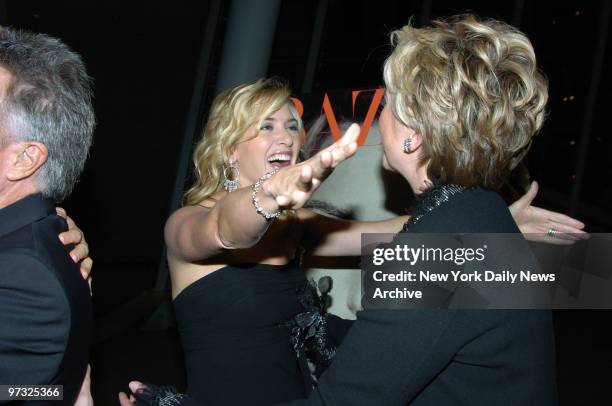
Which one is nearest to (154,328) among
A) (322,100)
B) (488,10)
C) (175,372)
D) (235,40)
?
(175,372)

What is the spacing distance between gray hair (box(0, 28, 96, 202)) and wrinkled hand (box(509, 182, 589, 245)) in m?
1.39

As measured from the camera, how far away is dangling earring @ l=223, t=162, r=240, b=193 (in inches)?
77.8

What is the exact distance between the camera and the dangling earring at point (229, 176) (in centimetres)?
198

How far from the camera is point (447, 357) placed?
104 cm

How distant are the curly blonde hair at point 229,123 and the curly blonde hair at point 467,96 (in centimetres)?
85

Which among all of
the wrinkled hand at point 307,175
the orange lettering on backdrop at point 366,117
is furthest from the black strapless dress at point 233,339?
the orange lettering on backdrop at point 366,117

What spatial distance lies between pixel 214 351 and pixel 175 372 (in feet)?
10.7

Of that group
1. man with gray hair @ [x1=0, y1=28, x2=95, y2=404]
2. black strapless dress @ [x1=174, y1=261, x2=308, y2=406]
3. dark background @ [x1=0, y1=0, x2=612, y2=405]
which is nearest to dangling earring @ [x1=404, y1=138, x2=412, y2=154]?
black strapless dress @ [x1=174, y1=261, x2=308, y2=406]

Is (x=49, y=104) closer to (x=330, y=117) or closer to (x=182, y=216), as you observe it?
(x=182, y=216)

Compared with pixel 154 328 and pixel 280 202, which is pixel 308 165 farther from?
pixel 154 328

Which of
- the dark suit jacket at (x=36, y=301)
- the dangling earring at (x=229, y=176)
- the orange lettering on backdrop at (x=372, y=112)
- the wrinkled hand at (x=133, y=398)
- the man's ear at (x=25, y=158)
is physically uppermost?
the orange lettering on backdrop at (x=372, y=112)

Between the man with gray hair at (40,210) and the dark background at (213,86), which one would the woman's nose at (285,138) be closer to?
the man with gray hair at (40,210)

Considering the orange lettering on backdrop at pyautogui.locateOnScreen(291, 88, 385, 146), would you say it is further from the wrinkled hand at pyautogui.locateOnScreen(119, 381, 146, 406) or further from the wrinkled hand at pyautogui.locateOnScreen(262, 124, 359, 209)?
the wrinkled hand at pyautogui.locateOnScreen(262, 124, 359, 209)
